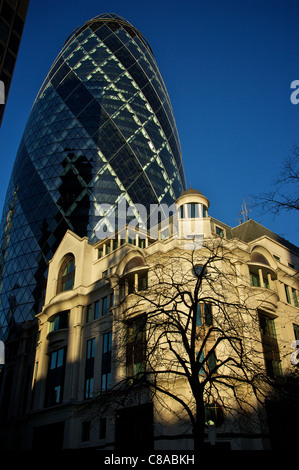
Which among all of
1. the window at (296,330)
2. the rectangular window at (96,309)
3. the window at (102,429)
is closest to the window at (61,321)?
the rectangular window at (96,309)

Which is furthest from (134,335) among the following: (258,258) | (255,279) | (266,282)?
(266,282)

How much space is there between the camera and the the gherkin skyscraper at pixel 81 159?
5988 centimetres

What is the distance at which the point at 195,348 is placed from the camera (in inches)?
981

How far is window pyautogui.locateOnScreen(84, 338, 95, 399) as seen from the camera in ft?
104

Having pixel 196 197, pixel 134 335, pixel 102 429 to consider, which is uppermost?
pixel 196 197

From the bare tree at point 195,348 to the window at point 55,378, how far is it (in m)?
9.30

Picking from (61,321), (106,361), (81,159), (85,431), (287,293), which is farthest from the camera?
(81,159)

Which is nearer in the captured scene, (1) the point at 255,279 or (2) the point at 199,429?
(2) the point at 199,429

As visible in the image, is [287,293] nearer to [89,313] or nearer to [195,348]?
[195,348]

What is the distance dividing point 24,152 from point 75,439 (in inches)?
2147

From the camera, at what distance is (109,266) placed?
3544 cm

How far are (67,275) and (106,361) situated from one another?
11331mm

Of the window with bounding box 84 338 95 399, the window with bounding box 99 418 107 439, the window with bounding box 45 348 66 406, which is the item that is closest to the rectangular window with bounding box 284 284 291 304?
the window with bounding box 84 338 95 399

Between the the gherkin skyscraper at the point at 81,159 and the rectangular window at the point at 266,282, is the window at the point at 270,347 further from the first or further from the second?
the the gherkin skyscraper at the point at 81,159
